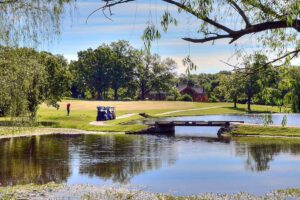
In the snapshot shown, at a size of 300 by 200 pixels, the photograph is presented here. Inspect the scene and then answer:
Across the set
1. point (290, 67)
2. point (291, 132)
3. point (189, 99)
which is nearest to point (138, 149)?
point (291, 132)

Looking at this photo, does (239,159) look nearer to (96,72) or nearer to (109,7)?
(109,7)

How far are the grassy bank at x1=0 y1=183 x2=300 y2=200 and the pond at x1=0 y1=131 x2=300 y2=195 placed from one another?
4.78 feet

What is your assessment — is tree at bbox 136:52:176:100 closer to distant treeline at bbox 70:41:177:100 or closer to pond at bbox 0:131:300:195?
distant treeline at bbox 70:41:177:100

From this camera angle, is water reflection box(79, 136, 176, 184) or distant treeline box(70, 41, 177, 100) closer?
water reflection box(79, 136, 176, 184)

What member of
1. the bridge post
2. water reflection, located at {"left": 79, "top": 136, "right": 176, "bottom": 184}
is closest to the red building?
the bridge post

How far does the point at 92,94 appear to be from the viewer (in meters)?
150

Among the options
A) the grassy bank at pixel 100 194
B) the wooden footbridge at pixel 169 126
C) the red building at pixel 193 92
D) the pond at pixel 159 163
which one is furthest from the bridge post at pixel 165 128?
the red building at pixel 193 92

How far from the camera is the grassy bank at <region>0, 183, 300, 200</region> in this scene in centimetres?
2072

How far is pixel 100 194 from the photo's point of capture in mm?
21391

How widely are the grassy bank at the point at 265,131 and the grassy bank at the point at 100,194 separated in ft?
107

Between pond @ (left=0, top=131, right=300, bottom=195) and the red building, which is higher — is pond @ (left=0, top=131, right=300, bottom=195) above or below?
below

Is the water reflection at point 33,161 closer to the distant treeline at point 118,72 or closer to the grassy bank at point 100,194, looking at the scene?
the grassy bank at point 100,194

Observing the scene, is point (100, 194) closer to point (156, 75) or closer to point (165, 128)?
point (165, 128)

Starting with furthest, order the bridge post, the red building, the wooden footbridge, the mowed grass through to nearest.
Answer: the red building, the mowed grass, the bridge post, the wooden footbridge
